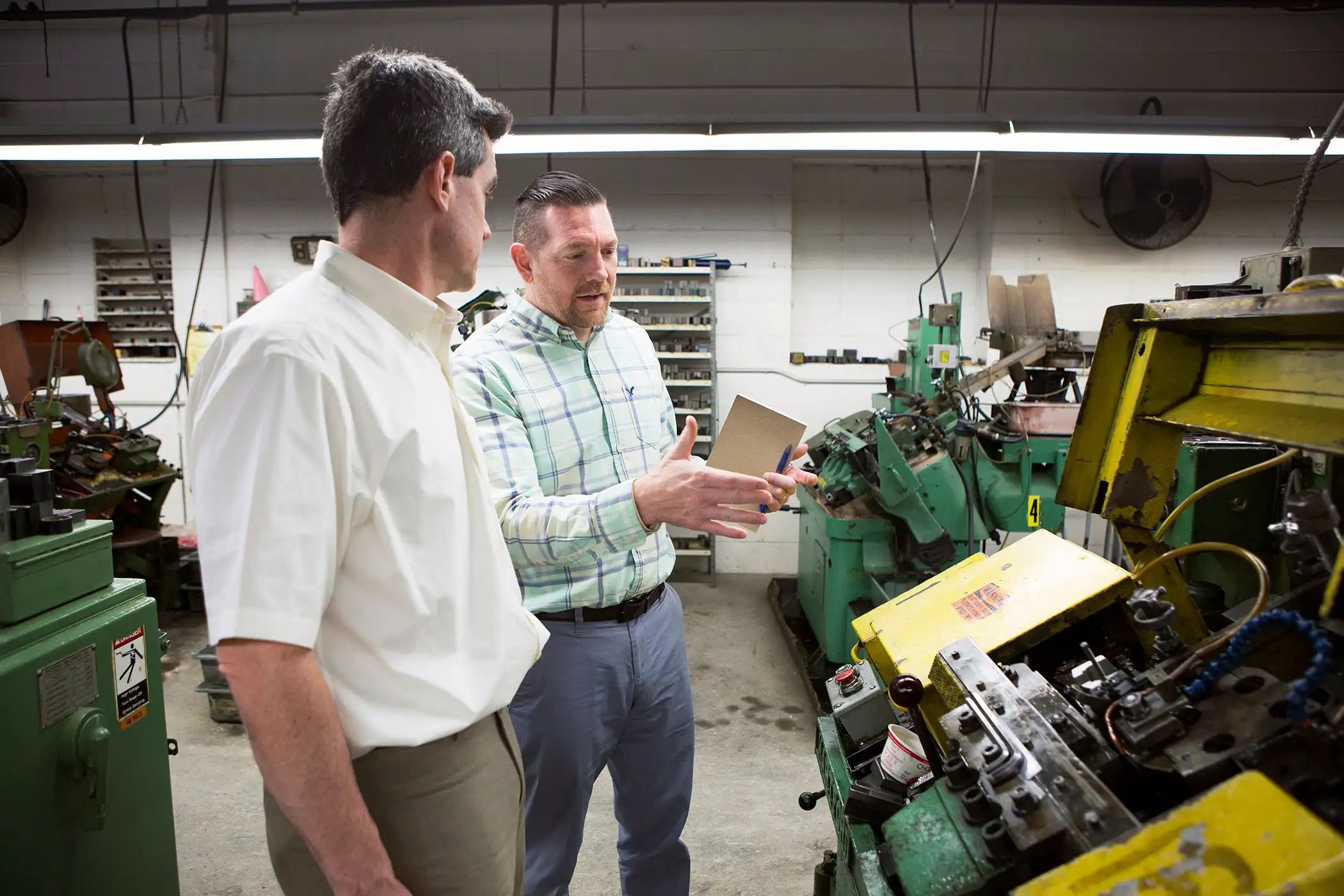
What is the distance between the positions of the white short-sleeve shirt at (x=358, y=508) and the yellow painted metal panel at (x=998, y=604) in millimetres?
711

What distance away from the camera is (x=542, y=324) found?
1557 millimetres

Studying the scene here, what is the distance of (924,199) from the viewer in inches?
188

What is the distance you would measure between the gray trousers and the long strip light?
8.44ft

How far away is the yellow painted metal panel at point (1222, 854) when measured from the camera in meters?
0.59

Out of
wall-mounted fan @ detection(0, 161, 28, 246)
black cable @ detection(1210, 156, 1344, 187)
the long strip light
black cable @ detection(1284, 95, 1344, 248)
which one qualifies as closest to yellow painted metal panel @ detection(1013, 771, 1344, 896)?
black cable @ detection(1284, 95, 1344, 248)

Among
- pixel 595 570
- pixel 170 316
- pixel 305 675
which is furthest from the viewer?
pixel 170 316

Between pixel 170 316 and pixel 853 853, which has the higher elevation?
pixel 170 316

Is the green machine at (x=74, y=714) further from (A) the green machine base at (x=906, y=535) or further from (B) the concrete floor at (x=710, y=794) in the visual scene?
(A) the green machine base at (x=906, y=535)

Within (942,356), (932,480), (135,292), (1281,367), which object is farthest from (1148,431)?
(135,292)

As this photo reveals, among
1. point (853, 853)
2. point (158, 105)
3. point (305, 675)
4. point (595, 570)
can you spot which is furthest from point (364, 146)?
point (158, 105)

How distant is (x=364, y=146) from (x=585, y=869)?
6.59 ft

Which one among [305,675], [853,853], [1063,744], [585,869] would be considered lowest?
[585,869]

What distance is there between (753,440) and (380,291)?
64cm

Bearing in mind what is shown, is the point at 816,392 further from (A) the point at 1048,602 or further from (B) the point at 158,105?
(B) the point at 158,105
